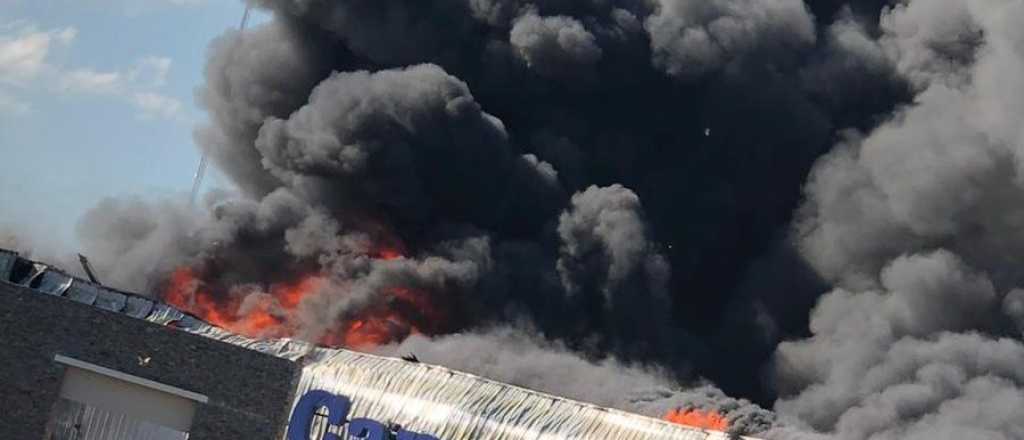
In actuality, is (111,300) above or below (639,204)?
below

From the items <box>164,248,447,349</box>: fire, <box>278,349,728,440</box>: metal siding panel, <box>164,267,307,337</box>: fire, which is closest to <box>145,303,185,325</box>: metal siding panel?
<box>278,349,728,440</box>: metal siding panel

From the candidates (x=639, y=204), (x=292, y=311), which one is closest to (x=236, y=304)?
(x=292, y=311)

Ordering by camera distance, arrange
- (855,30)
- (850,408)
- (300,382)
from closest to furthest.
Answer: (300,382), (850,408), (855,30)

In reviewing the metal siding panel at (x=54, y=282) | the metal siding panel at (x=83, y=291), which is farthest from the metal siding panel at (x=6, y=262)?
the metal siding panel at (x=83, y=291)

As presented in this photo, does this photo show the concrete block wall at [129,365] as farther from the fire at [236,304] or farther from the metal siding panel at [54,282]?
the fire at [236,304]

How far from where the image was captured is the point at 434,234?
37.3 metres

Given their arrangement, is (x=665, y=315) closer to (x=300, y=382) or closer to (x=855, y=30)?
(x=855, y=30)

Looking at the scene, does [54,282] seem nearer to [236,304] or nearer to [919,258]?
[236,304]

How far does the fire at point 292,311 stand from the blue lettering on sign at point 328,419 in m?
12.6

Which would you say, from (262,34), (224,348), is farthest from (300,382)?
(262,34)

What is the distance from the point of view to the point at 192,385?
19562mm

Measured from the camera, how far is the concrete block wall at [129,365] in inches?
762

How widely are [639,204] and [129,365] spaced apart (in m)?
22.5

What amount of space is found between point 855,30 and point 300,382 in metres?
33.0
